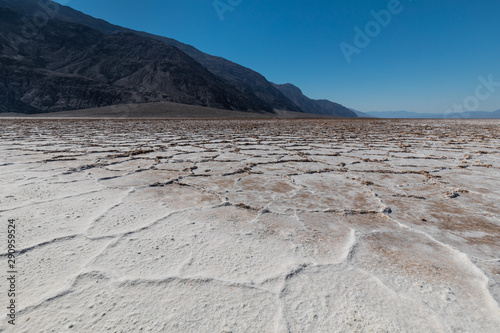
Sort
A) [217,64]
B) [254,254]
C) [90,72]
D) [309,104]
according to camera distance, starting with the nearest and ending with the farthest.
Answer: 1. [254,254]
2. [90,72]
3. [217,64]
4. [309,104]

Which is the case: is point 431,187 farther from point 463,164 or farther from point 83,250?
point 83,250

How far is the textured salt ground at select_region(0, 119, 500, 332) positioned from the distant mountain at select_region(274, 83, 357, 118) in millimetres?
106847

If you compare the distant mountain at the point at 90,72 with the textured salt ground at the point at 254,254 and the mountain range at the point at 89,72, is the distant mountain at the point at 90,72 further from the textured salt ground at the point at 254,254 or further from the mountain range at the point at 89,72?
the textured salt ground at the point at 254,254

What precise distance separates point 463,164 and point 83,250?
356cm

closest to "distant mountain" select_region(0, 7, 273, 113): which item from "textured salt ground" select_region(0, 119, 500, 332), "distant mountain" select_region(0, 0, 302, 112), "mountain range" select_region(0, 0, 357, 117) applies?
"mountain range" select_region(0, 0, 357, 117)

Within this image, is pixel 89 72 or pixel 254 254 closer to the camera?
pixel 254 254

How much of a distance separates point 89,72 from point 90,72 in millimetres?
174

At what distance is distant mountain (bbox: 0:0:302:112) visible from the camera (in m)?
63.9

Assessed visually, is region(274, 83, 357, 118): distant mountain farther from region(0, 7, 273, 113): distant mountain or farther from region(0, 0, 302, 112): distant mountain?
region(0, 7, 273, 113): distant mountain

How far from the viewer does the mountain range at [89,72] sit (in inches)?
1224

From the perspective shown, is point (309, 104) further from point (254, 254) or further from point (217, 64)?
point (254, 254)

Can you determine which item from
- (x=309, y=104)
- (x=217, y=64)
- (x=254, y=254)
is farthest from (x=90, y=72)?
(x=309, y=104)

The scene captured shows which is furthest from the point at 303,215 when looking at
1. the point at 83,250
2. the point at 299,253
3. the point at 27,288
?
the point at 27,288

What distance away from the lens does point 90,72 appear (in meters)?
40.2
